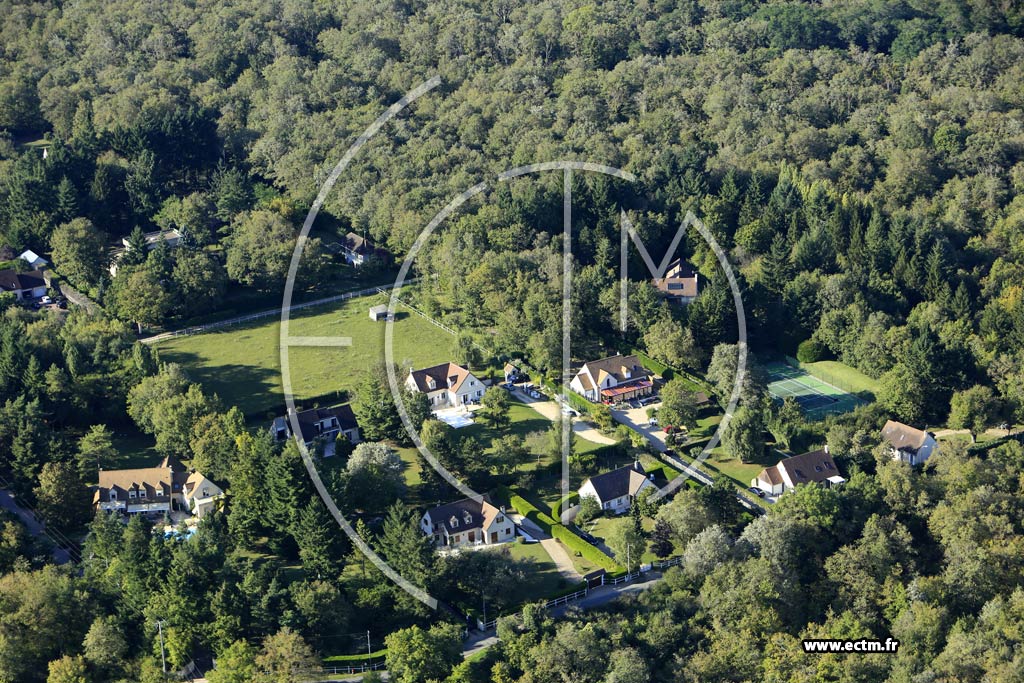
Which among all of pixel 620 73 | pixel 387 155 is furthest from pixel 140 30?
pixel 620 73

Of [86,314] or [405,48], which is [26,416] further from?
[405,48]

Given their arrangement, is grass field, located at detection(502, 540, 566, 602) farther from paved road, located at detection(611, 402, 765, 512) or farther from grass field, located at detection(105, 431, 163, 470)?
grass field, located at detection(105, 431, 163, 470)

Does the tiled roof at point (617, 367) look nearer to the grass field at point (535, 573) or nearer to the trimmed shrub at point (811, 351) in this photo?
the trimmed shrub at point (811, 351)

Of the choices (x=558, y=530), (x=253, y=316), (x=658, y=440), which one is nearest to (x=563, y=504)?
(x=558, y=530)

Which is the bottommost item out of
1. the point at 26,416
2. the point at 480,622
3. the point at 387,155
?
the point at 480,622

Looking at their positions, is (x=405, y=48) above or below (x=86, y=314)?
above

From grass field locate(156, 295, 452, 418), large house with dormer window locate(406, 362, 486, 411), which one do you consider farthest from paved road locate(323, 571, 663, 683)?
grass field locate(156, 295, 452, 418)

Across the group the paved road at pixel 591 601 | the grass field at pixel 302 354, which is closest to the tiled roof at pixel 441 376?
the grass field at pixel 302 354
